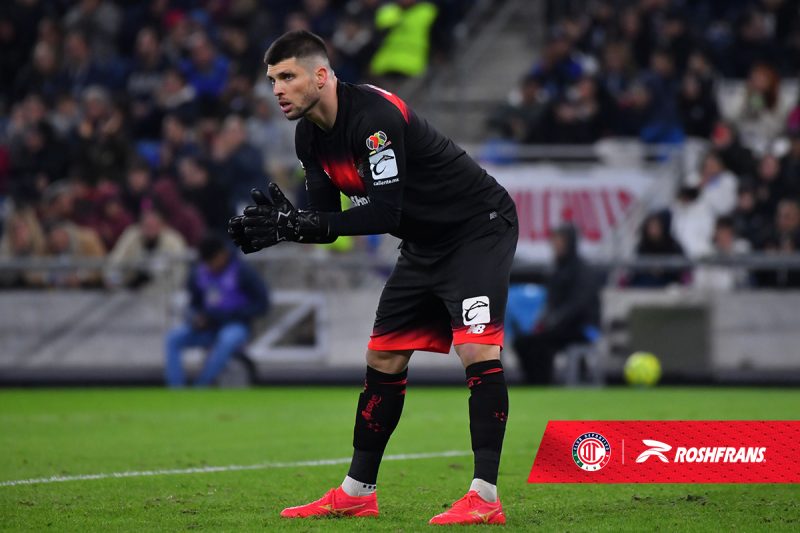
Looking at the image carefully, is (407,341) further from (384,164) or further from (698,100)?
(698,100)

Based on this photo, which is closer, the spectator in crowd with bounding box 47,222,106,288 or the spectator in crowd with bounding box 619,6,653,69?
the spectator in crowd with bounding box 47,222,106,288

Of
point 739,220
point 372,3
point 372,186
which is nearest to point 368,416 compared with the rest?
point 372,186

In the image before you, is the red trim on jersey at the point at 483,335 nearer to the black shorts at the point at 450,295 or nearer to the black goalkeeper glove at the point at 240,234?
the black shorts at the point at 450,295

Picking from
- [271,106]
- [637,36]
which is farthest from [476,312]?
[271,106]

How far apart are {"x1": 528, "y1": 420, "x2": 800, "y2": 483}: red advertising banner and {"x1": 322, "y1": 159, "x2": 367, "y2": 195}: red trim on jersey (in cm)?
140

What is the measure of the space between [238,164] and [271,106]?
2.80 metres

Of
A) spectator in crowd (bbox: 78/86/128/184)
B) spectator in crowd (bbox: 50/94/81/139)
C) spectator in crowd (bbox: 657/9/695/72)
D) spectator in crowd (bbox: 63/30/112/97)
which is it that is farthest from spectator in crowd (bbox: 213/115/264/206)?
spectator in crowd (bbox: 657/9/695/72)

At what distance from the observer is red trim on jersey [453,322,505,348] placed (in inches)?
250

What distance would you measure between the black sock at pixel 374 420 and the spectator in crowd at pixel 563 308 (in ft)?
30.1

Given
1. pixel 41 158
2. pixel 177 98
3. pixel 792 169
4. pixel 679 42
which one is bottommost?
pixel 792 169

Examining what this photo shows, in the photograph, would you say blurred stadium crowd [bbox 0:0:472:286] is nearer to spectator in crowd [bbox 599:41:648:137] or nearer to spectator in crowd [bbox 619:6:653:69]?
spectator in crowd [bbox 619:6:653:69]

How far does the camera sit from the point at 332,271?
1686cm

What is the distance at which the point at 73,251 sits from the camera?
17.4 meters

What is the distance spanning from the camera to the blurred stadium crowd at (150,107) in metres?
18.3
